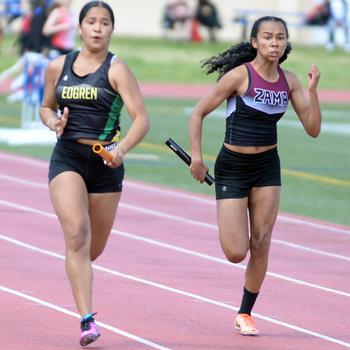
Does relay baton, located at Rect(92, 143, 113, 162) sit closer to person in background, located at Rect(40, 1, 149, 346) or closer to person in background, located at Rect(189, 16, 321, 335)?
person in background, located at Rect(40, 1, 149, 346)

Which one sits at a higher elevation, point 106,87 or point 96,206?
point 106,87

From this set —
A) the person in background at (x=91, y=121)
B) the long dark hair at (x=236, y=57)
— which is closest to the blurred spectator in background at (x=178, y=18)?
the long dark hair at (x=236, y=57)

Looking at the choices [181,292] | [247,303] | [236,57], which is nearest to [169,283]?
[181,292]

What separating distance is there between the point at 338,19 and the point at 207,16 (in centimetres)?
447

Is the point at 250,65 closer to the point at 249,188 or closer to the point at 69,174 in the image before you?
the point at 249,188

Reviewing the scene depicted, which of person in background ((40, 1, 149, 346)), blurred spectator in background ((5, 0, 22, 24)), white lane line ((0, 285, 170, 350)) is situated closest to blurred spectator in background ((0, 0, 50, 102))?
white lane line ((0, 285, 170, 350))

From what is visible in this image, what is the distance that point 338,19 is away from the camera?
48.8 metres

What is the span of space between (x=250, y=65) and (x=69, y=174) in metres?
1.42

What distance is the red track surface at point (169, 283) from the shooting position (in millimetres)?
8914

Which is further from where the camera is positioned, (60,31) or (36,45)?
(36,45)

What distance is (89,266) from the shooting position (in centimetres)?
845

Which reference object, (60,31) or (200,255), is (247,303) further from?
(60,31)

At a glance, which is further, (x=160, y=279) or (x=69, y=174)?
(x=160, y=279)

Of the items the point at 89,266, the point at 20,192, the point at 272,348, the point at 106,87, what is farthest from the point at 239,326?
the point at 20,192
